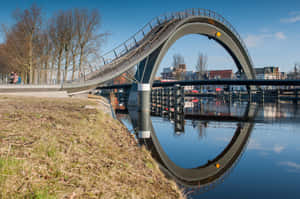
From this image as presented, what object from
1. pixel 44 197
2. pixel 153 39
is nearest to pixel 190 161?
pixel 44 197

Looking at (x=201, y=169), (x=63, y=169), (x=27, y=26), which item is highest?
(x=27, y=26)

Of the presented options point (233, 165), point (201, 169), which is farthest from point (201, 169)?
point (233, 165)

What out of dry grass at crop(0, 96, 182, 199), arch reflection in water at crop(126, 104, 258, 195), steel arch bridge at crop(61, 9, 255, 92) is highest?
steel arch bridge at crop(61, 9, 255, 92)

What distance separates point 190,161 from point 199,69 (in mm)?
76319

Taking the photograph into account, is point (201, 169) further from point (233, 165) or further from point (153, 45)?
point (153, 45)

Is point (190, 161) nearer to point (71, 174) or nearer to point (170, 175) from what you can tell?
point (170, 175)

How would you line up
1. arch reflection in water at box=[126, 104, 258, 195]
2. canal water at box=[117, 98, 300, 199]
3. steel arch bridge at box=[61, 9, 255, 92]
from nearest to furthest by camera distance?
canal water at box=[117, 98, 300, 199]
arch reflection in water at box=[126, 104, 258, 195]
steel arch bridge at box=[61, 9, 255, 92]

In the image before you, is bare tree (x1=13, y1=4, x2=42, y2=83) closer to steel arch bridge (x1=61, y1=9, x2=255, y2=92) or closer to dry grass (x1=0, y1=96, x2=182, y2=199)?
steel arch bridge (x1=61, y1=9, x2=255, y2=92)

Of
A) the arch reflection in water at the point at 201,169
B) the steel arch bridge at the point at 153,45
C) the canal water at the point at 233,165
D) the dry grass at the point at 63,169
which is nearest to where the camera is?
the dry grass at the point at 63,169

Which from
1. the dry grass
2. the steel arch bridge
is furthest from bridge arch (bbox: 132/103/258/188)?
the steel arch bridge

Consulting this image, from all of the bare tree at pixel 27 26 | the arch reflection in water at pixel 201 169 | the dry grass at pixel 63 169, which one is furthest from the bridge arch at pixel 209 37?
the dry grass at pixel 63 169

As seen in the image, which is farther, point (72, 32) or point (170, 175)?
point (72, 32)

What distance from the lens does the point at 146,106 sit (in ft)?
73.5

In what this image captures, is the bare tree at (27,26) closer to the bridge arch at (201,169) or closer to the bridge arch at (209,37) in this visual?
the bridge arch at (209,37)
